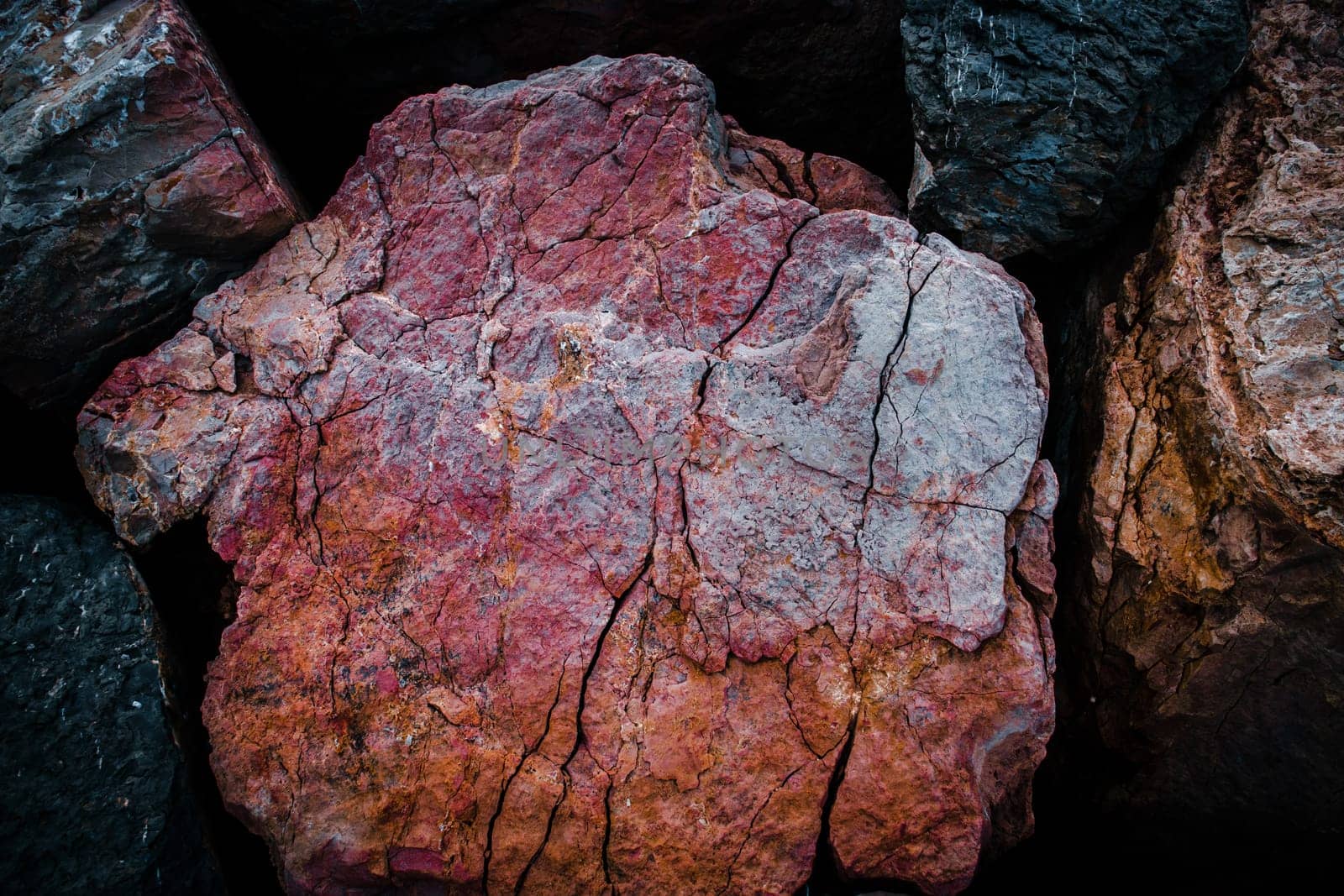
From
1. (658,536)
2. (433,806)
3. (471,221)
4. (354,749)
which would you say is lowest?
(433,806)

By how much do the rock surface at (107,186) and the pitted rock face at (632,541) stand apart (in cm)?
26

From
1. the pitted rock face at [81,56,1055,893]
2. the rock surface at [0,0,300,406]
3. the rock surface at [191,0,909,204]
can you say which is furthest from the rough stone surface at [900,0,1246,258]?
the rock surface at [0,0,300,406]

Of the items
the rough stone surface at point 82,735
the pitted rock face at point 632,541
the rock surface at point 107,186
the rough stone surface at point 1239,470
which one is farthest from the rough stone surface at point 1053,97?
the rough stone surface at point 82,735

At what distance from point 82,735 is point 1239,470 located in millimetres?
2959

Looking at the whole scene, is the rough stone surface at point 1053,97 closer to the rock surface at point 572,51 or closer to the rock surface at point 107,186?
the rock surface at point 572,51

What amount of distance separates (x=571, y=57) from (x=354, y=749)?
2.44 m

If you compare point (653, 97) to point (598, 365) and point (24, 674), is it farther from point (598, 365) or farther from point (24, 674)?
point (24, 674)

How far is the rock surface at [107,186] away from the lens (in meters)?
2.03

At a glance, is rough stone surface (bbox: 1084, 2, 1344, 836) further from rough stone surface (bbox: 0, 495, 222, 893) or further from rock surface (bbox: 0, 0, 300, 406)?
rock surface (bbox: 0, 0, 300, 406)

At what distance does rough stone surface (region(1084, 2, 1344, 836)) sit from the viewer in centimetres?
163

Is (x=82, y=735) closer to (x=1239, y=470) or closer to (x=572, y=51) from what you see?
(x=572, y=51)

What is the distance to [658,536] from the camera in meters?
1.81

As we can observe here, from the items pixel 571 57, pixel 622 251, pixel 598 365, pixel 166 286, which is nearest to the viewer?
pixel 598 365

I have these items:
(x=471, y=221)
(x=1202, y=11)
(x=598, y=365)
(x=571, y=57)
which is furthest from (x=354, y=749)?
(x=1202, y=11)
